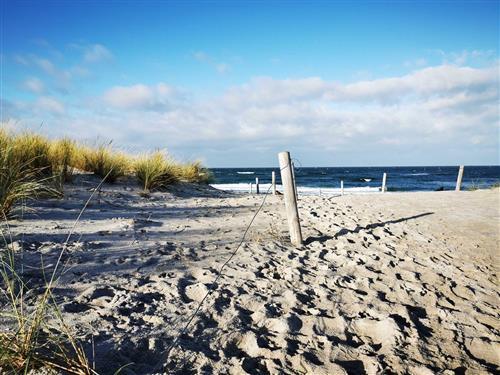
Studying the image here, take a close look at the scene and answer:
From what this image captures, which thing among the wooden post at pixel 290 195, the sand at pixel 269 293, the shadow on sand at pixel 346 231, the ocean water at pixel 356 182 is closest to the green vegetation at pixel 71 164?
the sand at pixel 269 293

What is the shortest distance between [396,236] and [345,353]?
12.1ft

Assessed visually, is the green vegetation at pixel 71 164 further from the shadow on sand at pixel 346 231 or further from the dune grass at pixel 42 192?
the shadow on sand at pixel 346 231

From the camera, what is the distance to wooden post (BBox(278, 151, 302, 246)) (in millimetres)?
4375

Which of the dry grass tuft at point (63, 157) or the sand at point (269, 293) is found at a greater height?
the dry grass tuft at point (63, 157)

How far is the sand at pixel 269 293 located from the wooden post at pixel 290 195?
7.3 inches

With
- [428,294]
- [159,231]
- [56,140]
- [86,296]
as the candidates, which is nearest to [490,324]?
[428,294]

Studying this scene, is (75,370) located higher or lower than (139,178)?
lower

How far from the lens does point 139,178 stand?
8766 mm

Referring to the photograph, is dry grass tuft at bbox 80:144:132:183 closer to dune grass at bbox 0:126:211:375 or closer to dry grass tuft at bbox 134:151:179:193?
dune grass at bbox 0:126:211:375

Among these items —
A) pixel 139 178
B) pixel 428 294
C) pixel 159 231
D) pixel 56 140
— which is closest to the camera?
pixel 428 294

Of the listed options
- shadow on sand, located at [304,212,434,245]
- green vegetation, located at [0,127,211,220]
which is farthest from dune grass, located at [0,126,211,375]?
shadow on sand, located at [304,212,434,245]

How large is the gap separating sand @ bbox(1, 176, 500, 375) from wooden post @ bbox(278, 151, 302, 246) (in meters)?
0.19

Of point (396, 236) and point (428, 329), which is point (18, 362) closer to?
point (428, 329)

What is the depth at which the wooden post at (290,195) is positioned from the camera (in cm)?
→ 438
